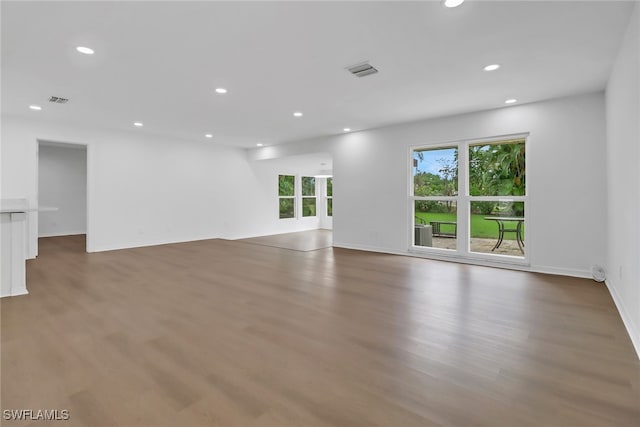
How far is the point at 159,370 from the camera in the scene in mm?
1985

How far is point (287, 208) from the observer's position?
10781mm

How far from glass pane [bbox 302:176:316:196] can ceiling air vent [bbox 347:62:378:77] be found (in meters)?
7.84


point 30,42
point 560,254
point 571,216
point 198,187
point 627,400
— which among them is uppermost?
point 30,42

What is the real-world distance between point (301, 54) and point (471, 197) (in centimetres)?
383

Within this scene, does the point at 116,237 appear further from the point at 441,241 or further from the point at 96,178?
the point at 441,241

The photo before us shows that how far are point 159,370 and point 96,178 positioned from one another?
6.00m

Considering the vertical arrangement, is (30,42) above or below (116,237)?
above

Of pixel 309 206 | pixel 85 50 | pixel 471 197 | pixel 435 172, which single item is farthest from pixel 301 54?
pixel 309 206

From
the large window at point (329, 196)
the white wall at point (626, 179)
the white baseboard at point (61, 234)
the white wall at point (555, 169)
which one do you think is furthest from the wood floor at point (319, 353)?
the large window at point (329, 196)

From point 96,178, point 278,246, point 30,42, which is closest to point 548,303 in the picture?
point 278,246

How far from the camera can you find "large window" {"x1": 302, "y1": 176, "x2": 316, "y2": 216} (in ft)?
37.4

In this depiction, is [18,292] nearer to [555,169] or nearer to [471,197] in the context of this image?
[471,197]

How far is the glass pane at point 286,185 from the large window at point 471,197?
17.6ft

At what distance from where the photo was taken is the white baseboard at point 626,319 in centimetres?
230
